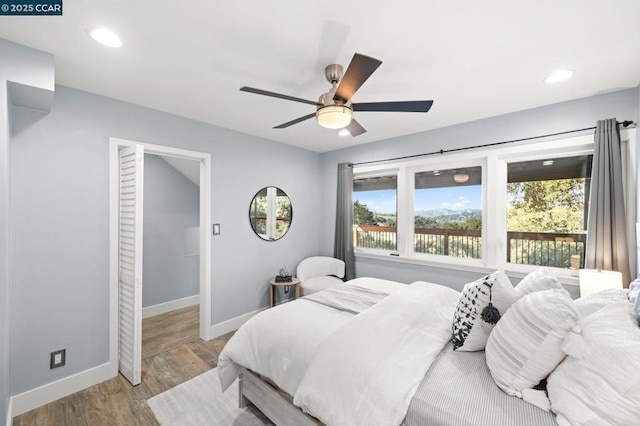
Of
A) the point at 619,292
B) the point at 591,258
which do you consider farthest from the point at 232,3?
the point at 591,258

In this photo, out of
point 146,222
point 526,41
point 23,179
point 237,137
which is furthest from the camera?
point 146,222

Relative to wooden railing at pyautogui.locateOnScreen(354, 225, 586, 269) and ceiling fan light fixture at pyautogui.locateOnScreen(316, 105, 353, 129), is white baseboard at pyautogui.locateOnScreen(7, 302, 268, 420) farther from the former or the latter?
wooden railing at pyautogui.locateOnScreen(354, 225, 586, 269)

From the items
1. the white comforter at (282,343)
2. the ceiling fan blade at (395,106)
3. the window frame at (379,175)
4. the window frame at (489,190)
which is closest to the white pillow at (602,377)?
the white comforter at (282,343)

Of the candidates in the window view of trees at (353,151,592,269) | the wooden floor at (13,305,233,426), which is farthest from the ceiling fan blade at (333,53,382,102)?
the wooden floor at (13,305,233,426)

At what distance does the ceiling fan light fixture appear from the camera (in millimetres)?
1790

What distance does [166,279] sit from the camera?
4098 millimetres

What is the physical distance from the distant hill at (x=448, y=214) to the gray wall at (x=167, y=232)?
3.55 m

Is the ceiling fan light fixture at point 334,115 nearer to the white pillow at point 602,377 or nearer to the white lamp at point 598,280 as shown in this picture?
the white pillow at point 602,377

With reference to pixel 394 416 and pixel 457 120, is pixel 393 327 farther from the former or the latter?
pixel 457 120

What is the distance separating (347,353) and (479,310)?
2.68 feet

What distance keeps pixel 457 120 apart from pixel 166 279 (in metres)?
4.52

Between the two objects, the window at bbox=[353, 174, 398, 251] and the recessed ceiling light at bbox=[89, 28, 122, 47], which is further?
the window at bbox=[353, 174, 398, 251]

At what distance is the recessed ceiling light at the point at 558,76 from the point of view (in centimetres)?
208

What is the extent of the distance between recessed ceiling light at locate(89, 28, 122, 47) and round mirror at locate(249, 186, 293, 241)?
224cm
